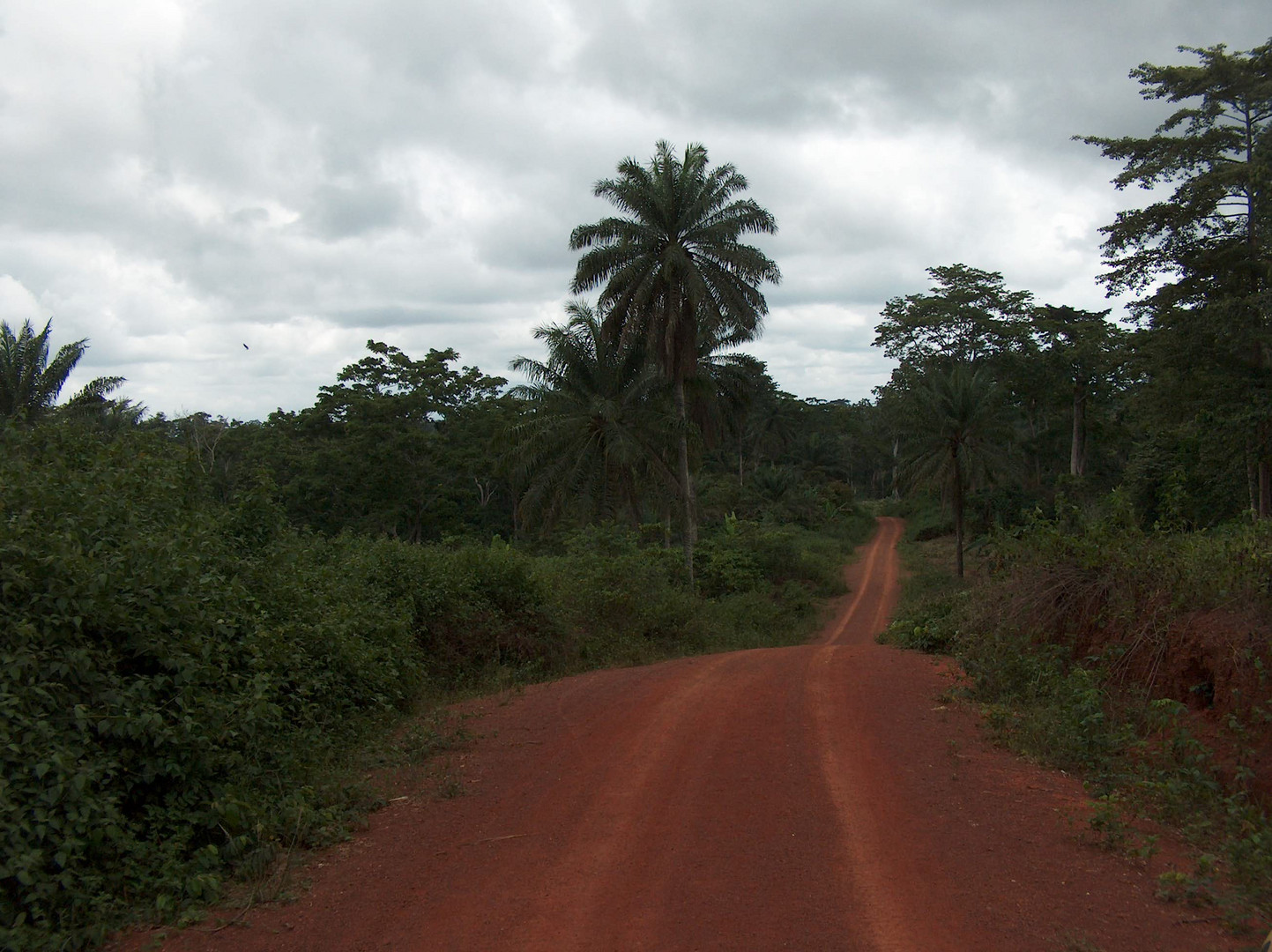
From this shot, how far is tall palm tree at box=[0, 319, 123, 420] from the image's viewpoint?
25.3m

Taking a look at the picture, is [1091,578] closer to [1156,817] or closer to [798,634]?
[1156,817]

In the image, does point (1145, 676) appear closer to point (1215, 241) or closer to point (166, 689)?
point (166, 689)

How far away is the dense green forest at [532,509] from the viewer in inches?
212

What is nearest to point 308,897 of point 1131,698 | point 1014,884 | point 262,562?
point 1014,884

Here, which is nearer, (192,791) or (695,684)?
(192,791)

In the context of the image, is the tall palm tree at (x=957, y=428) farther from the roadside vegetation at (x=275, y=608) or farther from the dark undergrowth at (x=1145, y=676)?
the dark undergrowth at (x=1145, y=676)

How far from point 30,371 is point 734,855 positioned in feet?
89.2

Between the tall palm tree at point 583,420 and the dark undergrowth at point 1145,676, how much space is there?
58.9 ft

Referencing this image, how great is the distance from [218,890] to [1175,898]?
5208 millimetres

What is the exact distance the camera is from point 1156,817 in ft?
20.6

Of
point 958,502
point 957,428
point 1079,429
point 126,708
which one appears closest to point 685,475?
point 957,428

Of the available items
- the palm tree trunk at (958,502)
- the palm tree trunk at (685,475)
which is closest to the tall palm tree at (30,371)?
the palm tree trunk at (685,475)

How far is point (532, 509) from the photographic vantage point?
30281 mm

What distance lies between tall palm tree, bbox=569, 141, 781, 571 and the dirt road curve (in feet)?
66.1
